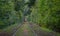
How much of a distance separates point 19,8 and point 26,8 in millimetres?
11192

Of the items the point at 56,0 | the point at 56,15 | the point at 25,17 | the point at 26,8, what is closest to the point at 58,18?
the point at 56,15

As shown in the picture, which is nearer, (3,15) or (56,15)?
(56,15)

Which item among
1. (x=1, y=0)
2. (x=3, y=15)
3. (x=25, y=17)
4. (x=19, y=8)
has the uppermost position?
(x=1, y=0)

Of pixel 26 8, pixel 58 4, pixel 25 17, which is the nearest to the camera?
pixel 58 4

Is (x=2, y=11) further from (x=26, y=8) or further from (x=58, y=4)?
(x=26, y=8)

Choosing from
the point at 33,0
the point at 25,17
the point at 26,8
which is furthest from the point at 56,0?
the point at 25,17

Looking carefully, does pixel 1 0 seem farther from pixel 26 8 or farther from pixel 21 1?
pixel 26 8

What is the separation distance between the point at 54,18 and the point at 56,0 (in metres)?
2.49

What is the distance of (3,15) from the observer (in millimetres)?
36781

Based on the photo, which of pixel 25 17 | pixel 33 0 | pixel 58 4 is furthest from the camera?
pixel 25 17

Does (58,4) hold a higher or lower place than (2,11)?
higher

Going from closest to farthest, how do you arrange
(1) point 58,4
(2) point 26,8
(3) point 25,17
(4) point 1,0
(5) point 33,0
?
1. (1) point 58,4
2. (4) point 1,0
3. (5) point 33,0
4. (2) point 26,8
5. (3) point 25,17

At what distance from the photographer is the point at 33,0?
252 feet

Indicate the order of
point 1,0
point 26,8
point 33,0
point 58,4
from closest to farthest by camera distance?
point 58,4
point 1,0
point 33,0
point 26,8
